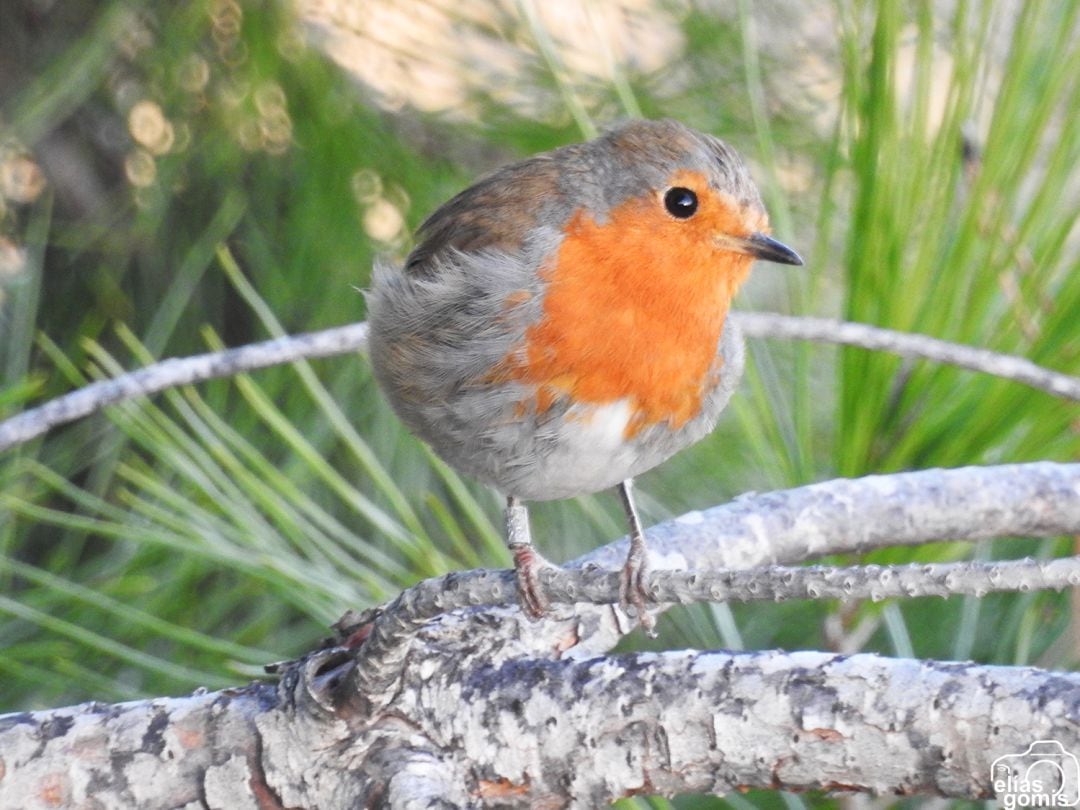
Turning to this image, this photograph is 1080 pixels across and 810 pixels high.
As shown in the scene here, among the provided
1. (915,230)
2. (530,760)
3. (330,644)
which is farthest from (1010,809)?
(915,230)

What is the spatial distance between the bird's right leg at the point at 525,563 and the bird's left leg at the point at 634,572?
0.08 m

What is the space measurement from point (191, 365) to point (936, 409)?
2.91 feet

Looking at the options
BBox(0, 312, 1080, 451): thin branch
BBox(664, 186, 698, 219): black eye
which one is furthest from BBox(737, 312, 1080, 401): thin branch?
BBox(664, 186, 698, 219): black eye

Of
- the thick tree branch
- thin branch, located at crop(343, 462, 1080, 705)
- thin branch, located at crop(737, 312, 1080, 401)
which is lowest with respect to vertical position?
the thick tree branch

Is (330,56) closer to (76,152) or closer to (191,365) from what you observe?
(76,152)

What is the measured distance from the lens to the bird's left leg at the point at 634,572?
1.19 meters

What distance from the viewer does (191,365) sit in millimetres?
1629

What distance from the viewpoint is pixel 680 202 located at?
67.3 inches

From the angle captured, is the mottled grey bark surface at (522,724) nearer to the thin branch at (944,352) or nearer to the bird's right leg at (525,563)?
the bird's right leg at (525,563)

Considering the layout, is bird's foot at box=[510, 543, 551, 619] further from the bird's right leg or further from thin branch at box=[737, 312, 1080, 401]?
thin branch at box=[737, 312, 1080, 401]

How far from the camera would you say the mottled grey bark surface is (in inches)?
43.1

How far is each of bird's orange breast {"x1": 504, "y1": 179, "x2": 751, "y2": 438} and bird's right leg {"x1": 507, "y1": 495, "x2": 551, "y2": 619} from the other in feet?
0.56

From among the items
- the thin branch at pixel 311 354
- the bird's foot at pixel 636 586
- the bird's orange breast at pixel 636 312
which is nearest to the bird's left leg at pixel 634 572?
the bird's foot at pixel 636 586

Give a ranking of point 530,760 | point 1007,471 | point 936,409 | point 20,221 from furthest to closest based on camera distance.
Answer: point 20,221 → point 936,409 → point 1007,471 → point 530,760
